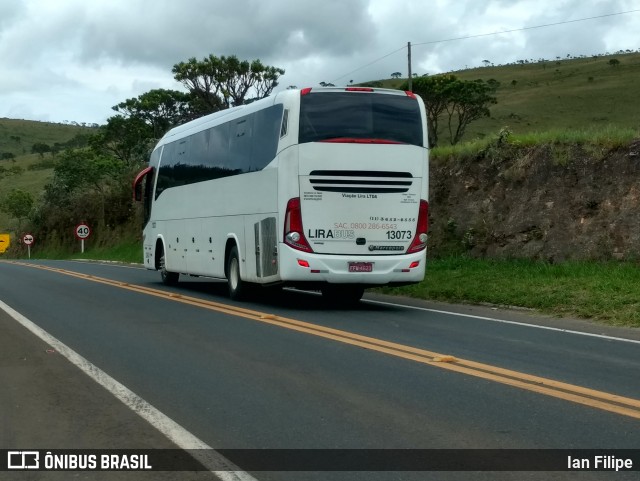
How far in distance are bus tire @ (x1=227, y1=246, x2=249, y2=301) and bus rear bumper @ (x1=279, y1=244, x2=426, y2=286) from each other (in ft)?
7.79

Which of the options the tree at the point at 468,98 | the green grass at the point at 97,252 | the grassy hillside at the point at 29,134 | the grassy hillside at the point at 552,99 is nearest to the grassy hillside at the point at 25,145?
the grassy hillside at the point at 29,134

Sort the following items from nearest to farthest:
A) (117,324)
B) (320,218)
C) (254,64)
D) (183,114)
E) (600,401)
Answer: (600,401), (117,324), (320,218), (254,64), (183,114)

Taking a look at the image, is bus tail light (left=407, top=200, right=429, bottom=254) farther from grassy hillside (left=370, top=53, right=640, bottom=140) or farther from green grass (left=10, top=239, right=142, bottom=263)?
grassy hillside (left=370, top=53, right=640, bottom=140)

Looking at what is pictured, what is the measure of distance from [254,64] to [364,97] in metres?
39.4

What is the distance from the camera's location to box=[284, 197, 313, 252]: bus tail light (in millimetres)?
15352

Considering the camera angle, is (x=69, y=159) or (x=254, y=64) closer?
(x=254, y=64)

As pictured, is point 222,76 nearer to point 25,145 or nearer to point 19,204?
point 19,204

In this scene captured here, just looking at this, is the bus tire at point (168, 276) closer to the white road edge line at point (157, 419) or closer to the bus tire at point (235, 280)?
the bus tire at point (235, 280)

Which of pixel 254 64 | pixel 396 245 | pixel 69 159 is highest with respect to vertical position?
pixel 254 64

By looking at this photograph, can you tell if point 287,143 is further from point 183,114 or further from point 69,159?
point 69,159

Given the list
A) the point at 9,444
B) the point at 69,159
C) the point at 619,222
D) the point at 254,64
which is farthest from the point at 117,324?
the point at 69,159

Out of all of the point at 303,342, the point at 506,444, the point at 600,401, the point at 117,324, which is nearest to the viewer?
the point at 506,444

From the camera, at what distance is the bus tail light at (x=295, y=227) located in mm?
15352

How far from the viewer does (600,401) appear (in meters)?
7.67
